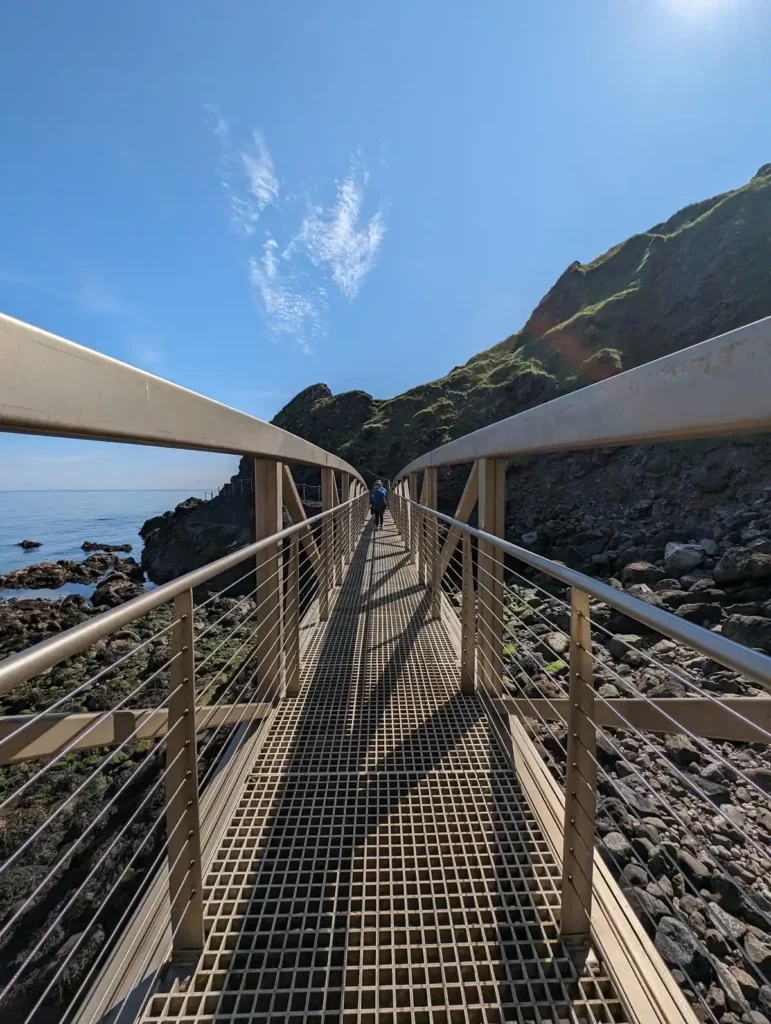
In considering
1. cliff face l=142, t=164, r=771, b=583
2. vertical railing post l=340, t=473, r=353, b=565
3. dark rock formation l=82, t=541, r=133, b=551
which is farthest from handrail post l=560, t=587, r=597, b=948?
dark rock formation l=82, t=541, r=133, b=551

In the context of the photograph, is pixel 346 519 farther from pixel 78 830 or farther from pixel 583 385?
pixel 583 385

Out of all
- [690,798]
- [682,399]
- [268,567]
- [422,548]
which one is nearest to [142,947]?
[268,567]

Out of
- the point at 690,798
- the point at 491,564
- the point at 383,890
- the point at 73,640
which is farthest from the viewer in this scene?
the point at 690,798

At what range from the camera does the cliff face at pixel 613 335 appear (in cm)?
2598

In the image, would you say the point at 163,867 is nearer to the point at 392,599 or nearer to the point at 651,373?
the point at 651,373

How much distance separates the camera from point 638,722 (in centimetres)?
232

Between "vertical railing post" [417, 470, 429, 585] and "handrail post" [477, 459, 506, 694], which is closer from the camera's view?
"handrail post" [477, 459, 506, 694]

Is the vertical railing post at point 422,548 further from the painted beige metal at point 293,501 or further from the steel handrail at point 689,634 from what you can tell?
the steel handrail at point 689,634

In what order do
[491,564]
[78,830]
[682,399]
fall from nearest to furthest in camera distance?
1. [682,399]
2. [491,564]
3. [78,830]

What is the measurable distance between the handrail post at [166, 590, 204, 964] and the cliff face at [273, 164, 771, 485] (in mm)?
27035

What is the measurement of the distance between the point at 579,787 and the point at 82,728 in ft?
6.24

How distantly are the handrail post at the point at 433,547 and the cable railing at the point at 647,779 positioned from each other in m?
0.35

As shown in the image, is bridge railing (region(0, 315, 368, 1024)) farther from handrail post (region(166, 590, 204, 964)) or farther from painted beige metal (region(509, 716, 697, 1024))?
painted beige metal (region(509, 716, 697, 1024))

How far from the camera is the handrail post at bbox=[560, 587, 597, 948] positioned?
4.73 ft
